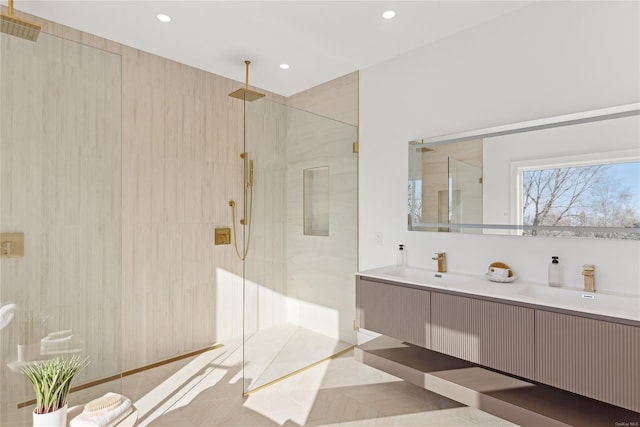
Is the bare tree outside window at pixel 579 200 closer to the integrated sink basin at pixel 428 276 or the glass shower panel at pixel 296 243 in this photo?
the integrated sink basin at pixel 428 276

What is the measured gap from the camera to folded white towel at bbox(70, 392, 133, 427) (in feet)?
4.48

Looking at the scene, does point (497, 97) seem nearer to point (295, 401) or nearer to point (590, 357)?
point (590, 357)

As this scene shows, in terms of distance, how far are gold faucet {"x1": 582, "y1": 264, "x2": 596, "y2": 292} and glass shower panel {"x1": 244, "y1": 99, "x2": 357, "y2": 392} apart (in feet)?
5.51

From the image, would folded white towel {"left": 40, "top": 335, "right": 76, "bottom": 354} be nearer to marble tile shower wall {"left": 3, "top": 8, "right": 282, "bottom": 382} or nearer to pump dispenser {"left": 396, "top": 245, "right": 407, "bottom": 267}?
marble tile shower wall {"left": 3, "top": 8, "right": 282, "bottom": 382}

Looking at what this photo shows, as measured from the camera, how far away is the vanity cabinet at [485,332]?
1754 mm

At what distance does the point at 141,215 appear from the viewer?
2758 millimetres

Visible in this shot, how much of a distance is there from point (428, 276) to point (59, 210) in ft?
7.53

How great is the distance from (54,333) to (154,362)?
1.24m

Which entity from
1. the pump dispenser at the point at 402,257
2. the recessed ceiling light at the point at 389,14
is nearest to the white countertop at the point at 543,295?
the pump dispenser at the point at 402,257

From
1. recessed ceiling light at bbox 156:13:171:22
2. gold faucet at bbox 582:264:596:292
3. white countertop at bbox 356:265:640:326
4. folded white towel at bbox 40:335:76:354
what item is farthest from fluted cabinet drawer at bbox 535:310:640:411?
recessed ceiling light at bbox 156:13:171:22

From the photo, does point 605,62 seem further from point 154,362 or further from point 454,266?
point 154,362

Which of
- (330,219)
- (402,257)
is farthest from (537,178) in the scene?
(330,219)

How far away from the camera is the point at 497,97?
89.6 inches

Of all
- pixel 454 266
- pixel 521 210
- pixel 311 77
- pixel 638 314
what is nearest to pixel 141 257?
pixel 311 77
